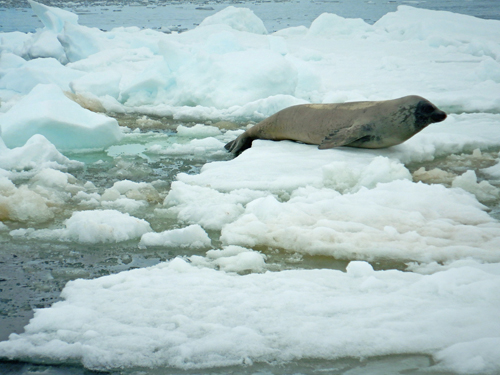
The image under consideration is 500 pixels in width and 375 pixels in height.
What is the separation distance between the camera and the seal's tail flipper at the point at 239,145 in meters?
5.20

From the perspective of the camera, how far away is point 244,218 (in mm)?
3244

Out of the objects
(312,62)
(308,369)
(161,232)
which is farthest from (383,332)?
(312,62)

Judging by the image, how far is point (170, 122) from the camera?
6.46 metres

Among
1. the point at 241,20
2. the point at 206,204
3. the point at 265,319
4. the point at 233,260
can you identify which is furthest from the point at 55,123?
the point at 241,20

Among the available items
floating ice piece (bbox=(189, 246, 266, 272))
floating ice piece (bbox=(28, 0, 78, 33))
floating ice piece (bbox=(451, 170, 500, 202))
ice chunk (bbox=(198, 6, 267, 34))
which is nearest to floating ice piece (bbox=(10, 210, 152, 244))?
floating ice piece (bbox=(189, 246, 266, 272))

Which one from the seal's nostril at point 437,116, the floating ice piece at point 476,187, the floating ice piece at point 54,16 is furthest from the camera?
the floating ice piece at point 54,16

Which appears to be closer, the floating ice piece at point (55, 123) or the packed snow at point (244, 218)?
the packed snow at point (244, 218)

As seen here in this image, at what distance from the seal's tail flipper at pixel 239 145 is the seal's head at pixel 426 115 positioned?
5.28ft

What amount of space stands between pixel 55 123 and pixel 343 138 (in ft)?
8.47

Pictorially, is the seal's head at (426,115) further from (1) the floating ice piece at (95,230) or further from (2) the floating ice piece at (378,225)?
(1) the floating ice piece at (95,230)

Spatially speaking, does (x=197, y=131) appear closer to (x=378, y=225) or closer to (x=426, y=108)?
(x=426, y=108)

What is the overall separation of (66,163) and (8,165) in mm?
457

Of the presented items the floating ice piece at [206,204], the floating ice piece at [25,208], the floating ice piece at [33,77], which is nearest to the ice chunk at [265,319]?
the floating ice piece at [206,204]

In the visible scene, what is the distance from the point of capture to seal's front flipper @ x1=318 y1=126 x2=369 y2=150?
15.4 ft
